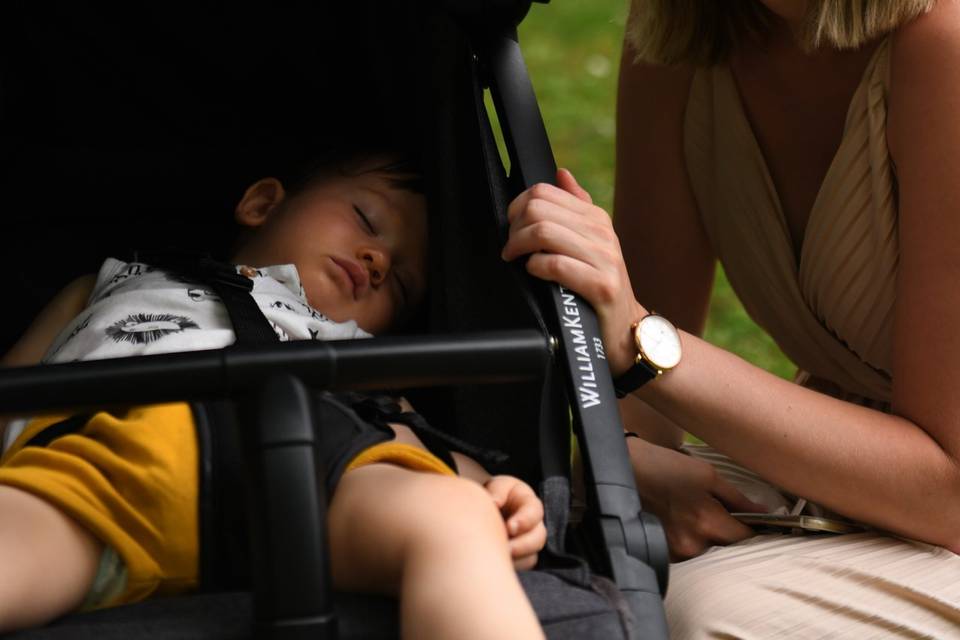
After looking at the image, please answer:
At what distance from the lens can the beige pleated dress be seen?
1603 millimetres

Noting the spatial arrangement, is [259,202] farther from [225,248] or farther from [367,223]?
[367,223]

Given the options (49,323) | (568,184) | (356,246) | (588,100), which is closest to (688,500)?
(568,184)

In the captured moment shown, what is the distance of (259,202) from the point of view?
2053mm

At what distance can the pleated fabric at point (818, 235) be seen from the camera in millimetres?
1780

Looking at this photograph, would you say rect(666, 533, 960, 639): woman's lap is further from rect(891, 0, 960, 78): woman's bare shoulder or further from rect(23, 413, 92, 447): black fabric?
rect(23, 413, 92, 447): black fabric

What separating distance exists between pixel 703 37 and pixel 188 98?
804 millimetres

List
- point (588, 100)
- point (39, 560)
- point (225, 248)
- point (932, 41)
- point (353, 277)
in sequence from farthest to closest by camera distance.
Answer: point (588, 100)
point (225, 248)
point (353, 277)
point (932, 41)
point (39, 560)

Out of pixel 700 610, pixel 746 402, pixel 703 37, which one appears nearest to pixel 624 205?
pixel 703 37

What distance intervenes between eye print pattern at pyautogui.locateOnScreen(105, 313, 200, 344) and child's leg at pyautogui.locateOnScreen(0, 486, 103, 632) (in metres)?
0.30

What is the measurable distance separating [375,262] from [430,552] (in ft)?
2.44

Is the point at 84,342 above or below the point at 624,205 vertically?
below

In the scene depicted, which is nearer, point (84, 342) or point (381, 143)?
point (84, 342)

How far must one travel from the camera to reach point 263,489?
44.1 inches

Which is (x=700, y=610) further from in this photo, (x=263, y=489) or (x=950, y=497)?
(x=263, y=489)
